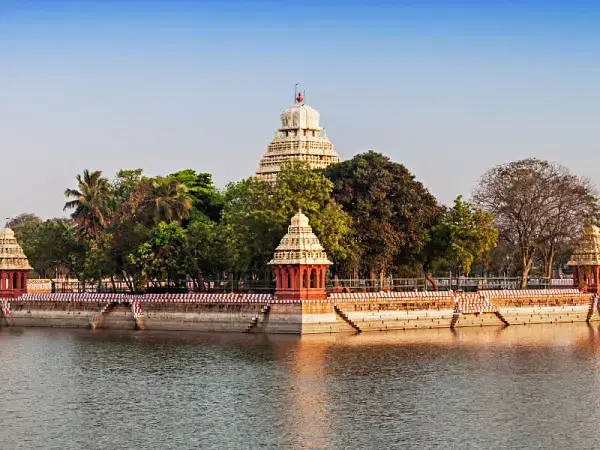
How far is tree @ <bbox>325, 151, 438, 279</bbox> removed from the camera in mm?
71250

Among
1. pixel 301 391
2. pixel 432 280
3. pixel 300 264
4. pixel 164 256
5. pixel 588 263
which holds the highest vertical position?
pixel 164 256

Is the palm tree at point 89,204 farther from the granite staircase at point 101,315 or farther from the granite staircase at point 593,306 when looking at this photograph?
the granite staircase at point 593,306

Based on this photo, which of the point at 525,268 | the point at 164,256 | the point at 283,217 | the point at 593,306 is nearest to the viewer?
the point at 283,217

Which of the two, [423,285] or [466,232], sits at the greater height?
[466,232]

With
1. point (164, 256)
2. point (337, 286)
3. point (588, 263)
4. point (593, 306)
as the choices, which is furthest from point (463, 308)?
point (164, 256)

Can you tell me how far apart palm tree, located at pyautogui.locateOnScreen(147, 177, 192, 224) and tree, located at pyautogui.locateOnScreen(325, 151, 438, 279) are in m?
11.2

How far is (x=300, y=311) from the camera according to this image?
62438mm

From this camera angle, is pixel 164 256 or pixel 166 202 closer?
pixel 164 256

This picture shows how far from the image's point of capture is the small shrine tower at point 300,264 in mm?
63188

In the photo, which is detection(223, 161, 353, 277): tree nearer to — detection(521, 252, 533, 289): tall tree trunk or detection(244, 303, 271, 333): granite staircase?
detection(244, 303, 271, 333): granite staircase

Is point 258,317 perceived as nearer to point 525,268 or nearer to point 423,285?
point 423,285

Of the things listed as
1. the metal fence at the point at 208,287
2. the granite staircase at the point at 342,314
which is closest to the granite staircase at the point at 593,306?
the granite staircase at the point at 342,314

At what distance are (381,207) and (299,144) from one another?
2273cm

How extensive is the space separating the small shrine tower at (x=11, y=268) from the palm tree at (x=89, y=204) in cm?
955
